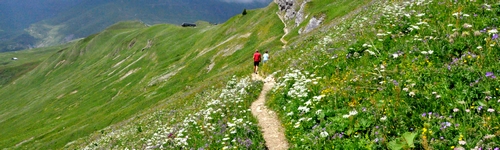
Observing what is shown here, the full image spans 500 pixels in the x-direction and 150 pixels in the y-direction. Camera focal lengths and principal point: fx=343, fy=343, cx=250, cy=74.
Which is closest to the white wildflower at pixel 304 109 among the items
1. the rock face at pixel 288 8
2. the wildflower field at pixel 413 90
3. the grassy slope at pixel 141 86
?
the wildflower field at pixel 413 90

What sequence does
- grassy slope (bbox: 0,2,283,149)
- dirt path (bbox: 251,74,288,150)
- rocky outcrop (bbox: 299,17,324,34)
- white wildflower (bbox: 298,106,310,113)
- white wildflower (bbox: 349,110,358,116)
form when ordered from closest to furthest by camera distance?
white wildflower (bbox: 349,110,358,116), white wildflower (bbox: 298,106,310,113), dirt path (bbox: 251,74,288,150), rocky outcrop (bbox: 299,17,324,34), grassy slope (bbox: 0,2,283,149)

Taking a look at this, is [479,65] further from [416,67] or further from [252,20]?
[252,20]

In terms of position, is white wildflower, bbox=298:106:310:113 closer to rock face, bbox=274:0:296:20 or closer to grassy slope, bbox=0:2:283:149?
grassy slope, bbox=0:2:283:149

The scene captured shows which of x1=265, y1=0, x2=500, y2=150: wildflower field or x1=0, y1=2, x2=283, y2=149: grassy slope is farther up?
x1=265, y1=0, x2=500, y2=150: wildflower field

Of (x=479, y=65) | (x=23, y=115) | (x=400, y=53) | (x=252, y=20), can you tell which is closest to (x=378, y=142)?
(x=479, y=65)

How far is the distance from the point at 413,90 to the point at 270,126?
6.61 metres

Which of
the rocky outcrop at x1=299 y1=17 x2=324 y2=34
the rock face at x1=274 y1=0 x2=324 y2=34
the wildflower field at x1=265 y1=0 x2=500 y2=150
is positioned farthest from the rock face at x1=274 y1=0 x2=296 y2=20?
the wildflower field at x1=265 y1=0 x2=500 y2=150

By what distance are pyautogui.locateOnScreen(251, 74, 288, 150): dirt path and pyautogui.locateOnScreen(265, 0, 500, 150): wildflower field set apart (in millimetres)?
449

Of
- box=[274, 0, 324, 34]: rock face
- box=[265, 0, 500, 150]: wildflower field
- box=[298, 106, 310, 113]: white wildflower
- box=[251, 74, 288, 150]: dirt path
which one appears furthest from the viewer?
box=[274, 0, 324, 34]: rock face

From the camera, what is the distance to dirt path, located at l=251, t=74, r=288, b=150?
41.8ft

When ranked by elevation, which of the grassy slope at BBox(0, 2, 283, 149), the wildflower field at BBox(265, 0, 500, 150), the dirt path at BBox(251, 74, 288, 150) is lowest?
the grassy slope at BBox(0, 2, 283, 149)

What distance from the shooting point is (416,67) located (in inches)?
432

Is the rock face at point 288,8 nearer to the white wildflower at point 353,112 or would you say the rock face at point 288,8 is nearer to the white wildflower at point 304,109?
the white wildflower at point 304,109

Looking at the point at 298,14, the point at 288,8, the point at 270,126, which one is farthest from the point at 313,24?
the point at 270,126
